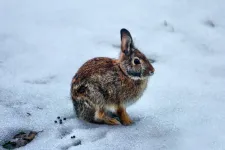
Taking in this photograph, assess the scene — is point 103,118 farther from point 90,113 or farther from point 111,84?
point 111,84

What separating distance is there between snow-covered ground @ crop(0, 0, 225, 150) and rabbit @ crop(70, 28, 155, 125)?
0.17 m

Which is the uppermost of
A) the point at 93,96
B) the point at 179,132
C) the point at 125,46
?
the point at 125,46

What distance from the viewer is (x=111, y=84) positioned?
535 centimetres

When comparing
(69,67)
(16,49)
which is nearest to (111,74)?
(69,67)

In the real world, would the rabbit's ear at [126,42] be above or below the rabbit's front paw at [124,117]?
above

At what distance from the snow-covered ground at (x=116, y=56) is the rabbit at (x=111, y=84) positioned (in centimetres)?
17

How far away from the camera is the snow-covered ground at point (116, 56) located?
5.17 m

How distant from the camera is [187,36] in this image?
305 inches

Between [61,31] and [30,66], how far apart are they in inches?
49.5

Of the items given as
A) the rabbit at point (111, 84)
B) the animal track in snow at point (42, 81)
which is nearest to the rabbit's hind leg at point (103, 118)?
the rabbit at point (111, 84)

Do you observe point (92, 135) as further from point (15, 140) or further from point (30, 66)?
point (30, 66)

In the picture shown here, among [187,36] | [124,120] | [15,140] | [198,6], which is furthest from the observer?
[198,6]

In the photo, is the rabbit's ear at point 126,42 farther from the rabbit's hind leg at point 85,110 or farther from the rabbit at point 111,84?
the rabbit's hind leg at point 85,110

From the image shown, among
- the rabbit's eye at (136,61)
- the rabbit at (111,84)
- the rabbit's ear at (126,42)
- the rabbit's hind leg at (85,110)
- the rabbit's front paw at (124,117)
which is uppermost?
the rabbit's ear at (126,42)
